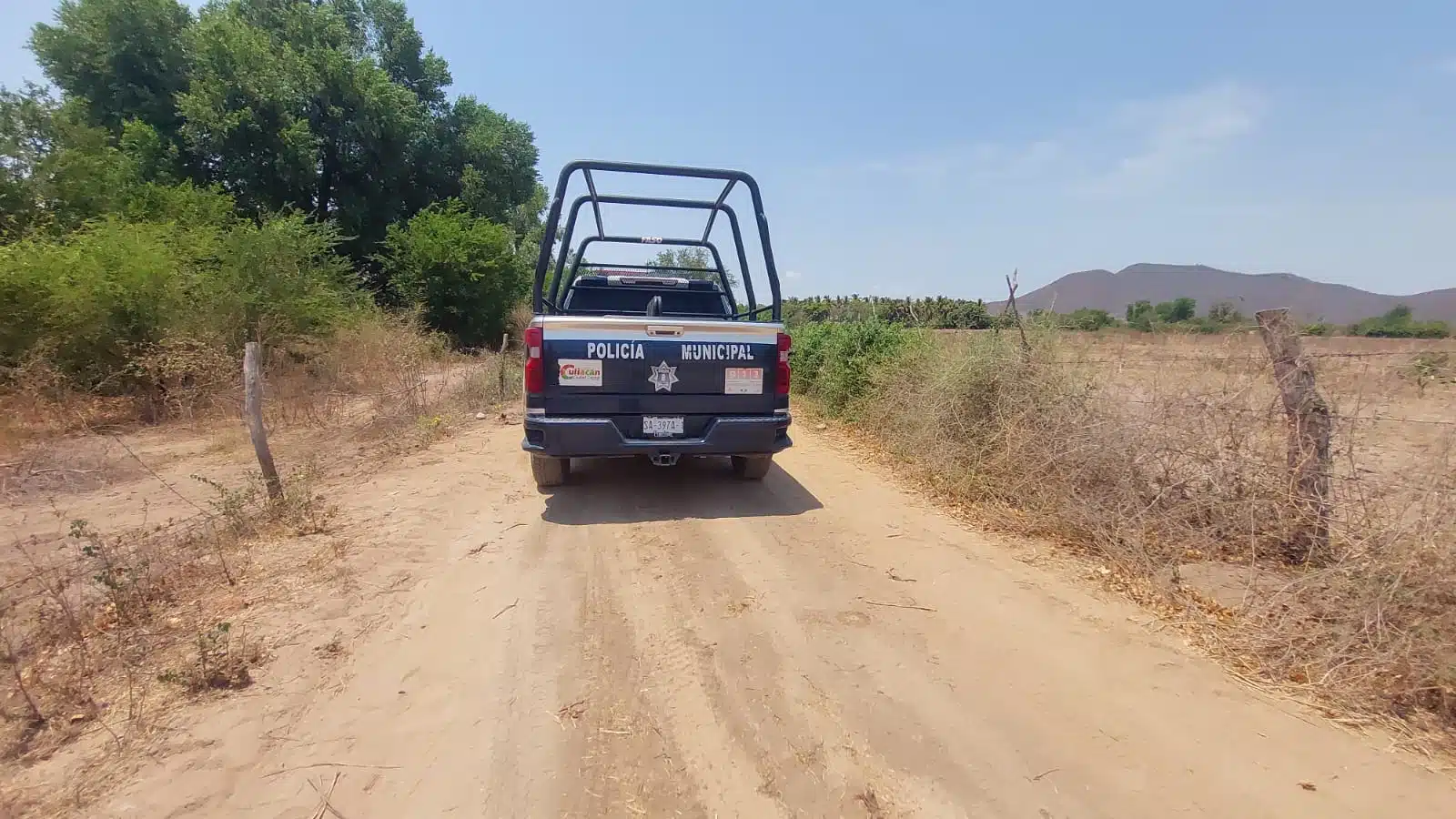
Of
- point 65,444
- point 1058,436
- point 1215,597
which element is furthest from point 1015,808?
point 65,444

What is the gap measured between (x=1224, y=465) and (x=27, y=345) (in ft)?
45.2

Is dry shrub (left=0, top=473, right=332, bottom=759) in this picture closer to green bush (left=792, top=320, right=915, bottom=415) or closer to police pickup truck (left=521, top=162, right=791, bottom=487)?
police pickup truck (left=521, top=162, right=791, bottom=487)

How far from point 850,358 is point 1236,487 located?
5776 mm

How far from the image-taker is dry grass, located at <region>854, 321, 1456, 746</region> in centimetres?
299

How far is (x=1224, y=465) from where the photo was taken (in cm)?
421

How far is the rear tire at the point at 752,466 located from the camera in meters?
6.25

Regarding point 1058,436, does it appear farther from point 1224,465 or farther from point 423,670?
point 423,670

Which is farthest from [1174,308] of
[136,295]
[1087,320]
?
[136,295]

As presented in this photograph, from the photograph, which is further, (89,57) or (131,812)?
(89,57)

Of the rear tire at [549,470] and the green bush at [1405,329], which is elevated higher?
the green bush at [1405,329]

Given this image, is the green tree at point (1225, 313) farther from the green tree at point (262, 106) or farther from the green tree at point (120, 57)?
the green tree at point (120, 57)

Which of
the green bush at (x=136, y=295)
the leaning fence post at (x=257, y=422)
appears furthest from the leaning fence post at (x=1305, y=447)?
the green bush at (x=136, y=295)

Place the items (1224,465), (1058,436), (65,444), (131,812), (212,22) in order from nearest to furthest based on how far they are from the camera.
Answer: (131,812) → (1224,465) → (1058,436) → (65,444) → (212,22)

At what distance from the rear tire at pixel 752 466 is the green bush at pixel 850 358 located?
2941 mm
